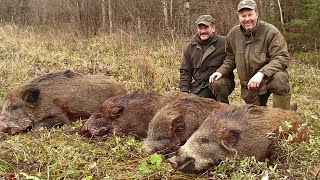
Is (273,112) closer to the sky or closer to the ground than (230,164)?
closer to the sky

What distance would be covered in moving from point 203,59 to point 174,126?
2217 millimetres

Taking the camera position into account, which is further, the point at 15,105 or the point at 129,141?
the point at 15,105

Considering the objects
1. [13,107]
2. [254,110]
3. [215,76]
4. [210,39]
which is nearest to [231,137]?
[254,110]

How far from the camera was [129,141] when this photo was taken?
486 centimetres

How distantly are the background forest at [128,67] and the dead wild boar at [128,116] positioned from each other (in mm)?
170

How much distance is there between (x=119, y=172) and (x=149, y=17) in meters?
14.6

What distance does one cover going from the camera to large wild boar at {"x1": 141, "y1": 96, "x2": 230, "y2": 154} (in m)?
4.62

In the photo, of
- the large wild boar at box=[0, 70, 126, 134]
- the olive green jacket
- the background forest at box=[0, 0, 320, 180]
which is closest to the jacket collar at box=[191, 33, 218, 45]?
the olive green jacket

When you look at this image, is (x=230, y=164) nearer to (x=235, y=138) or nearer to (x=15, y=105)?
(x=235, y=138)

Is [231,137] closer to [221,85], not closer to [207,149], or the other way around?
[207,149]

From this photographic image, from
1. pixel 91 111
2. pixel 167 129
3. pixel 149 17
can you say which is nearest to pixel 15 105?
pixel 91 111

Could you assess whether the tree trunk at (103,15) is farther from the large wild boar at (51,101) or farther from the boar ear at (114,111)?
the boar ear at (114,111)

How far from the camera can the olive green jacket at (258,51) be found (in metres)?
5.46

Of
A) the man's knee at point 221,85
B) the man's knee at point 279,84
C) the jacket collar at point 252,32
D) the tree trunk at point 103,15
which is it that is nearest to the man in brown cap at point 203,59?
the man's knee at point 221,85
